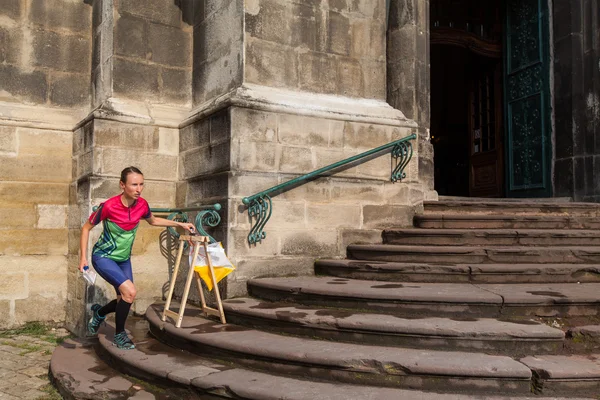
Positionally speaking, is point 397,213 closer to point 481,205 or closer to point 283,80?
point 481,205

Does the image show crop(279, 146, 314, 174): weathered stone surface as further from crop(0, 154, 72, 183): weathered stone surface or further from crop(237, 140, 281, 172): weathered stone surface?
crop(0, 154, 72, 183): weathered stone surface

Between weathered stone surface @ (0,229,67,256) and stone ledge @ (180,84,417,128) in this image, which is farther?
weathered stone surface @ (0,229,67,256)

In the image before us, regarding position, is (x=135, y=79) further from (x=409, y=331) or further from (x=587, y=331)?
(x=587, y=331)

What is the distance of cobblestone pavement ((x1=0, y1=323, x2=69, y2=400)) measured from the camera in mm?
4238

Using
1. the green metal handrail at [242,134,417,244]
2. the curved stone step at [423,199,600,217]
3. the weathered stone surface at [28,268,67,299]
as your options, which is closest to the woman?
the green metal handrail at [242,134,417,244]

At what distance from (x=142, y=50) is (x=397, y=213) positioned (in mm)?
3415

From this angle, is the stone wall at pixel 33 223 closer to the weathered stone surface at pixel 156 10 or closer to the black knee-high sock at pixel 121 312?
the weathered stone surface at pixel 156 10

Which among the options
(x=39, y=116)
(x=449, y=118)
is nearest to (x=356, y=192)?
(x=39, y=116)

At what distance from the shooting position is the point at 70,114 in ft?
21.9

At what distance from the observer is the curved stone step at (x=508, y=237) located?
569 centimetres

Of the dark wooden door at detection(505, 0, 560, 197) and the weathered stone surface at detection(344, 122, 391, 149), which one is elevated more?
the dark wooden door at detection(505, 0, 560, 197)

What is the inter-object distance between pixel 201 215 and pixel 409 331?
2322mm

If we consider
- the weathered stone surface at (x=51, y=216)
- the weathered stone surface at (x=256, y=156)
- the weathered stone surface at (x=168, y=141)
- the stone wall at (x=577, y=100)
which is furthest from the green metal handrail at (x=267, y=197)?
the stone wall at (x=577, y=100)

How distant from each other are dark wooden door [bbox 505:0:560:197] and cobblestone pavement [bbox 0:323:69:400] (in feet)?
25.9
